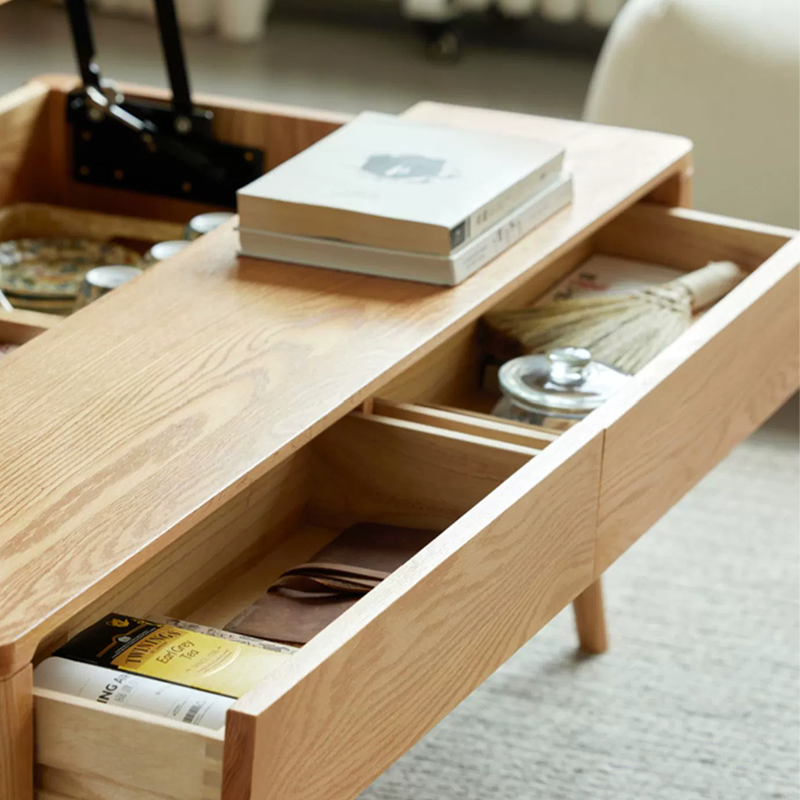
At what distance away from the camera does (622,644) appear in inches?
62.8

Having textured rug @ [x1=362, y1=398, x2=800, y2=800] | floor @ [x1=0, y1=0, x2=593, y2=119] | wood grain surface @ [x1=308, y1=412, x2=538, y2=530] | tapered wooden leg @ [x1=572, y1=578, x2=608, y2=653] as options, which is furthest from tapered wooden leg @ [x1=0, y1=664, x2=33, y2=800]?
floor @ [x1=0, y1=0, x2=593, y2=119]

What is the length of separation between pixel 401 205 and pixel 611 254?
0.45m

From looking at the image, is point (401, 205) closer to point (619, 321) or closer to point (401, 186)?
point (401, 186)

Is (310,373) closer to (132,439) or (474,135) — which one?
(132,439)

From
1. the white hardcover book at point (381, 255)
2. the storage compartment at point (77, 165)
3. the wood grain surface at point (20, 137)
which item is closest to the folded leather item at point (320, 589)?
the white hardcover book at point (381, 255)

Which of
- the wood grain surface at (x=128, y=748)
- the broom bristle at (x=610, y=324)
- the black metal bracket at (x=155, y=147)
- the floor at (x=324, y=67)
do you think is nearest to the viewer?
the wood grain surface at (x=128, y=748)

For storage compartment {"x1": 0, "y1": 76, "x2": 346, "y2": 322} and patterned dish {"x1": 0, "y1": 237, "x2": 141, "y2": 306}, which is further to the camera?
storage compartment {"x1": 0, "y1": 76, "x2": 346, "y2": 322}

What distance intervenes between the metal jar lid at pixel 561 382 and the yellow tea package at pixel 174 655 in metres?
0.41

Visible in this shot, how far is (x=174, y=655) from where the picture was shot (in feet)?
2.70

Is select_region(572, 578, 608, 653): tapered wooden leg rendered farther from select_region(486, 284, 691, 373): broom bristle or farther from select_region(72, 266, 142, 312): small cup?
select_region(72, 266, 142, 312): small cup

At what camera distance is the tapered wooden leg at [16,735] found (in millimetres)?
707

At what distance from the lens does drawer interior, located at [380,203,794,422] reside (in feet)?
4.42

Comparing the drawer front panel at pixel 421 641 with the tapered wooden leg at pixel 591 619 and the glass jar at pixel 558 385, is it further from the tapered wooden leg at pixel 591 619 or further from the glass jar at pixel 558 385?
the tapered wooden leg at pixel 591 619

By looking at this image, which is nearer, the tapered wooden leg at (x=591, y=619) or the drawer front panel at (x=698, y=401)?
the drawer front panel at (x=698, y=401)
